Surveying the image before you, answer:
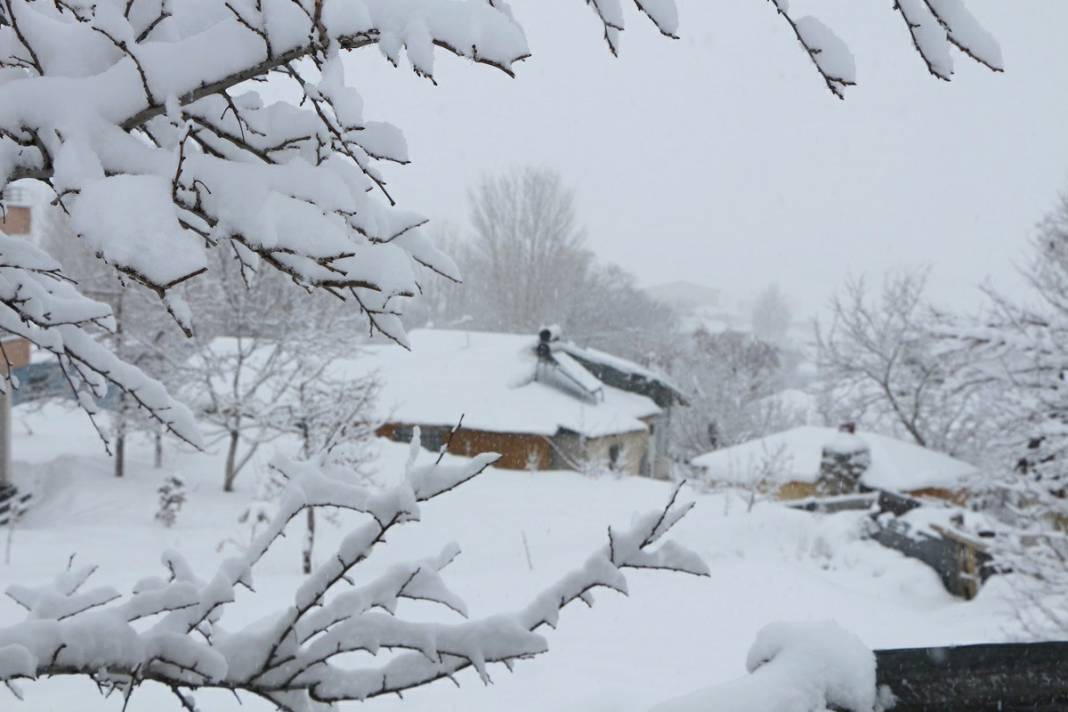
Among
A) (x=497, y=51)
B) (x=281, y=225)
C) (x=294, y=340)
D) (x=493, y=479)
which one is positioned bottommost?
(x=493, y=479)

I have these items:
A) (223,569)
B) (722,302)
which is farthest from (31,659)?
(722,302)

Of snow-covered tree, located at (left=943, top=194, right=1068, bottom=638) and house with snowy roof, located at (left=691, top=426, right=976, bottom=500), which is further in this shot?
house with snowy roof, located at (left=691, top=426, right=976, bottom=500)

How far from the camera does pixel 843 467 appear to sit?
18.4 metres

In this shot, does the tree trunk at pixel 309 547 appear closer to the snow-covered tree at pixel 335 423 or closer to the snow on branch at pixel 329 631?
the snow-covered tree at pixel 335 423

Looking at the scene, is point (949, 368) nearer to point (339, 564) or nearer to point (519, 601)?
point (519, 601)

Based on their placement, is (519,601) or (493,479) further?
(493,479)

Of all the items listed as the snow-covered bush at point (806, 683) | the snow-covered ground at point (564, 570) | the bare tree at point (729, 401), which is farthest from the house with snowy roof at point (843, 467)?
the snow-covered bush at point (806, 683)

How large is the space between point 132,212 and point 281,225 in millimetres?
210

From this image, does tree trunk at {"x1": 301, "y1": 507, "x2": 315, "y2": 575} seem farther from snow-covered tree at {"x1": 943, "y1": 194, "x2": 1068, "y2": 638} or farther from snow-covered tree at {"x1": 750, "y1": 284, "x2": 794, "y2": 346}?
snow-covered tree at {"x1": 750, "y1": 284, "x2": 794, "y2": 346}

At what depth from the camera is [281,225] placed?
107 centimetres

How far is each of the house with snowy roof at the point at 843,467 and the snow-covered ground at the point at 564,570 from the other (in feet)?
7.88

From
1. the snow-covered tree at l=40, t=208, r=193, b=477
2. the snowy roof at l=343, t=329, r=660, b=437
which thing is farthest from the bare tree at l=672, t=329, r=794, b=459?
the snow-covered tree at l=40, t=208, r=193, b=477

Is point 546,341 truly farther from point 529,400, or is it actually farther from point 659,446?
point 659,446

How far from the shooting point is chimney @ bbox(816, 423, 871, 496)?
1834 centimetres
